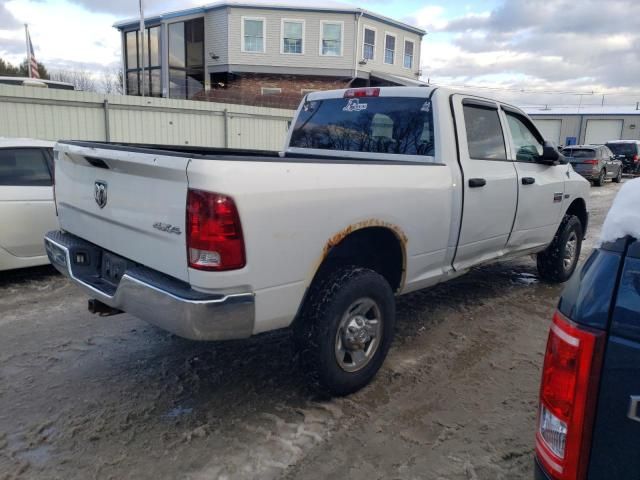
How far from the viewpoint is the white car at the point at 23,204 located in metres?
5.44

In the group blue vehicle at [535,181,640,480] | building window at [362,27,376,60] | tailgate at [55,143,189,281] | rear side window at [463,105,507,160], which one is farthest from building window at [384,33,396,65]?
blue vehicle at [535,181,640,480]

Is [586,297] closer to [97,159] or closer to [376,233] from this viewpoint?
[376,233]

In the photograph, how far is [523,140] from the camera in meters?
5.20

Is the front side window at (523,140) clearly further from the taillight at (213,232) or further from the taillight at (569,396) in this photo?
the taillight at (569,396)

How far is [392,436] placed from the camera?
305 centimetres

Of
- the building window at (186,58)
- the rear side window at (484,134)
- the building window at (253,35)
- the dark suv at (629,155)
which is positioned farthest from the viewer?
the building window at (186,58)

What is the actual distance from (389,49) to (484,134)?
25980 millimetres

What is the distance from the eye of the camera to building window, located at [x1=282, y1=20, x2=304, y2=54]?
26719mm

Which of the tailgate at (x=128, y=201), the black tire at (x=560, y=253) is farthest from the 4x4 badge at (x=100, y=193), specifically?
the black tire at (x=560, y=253)

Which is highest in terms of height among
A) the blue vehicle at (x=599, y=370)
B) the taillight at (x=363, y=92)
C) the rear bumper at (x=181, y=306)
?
the taillight at (x=363, y=92)

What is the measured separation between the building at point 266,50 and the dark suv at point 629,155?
10295 mm

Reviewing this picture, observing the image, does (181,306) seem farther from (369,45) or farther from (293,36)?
(369,45)

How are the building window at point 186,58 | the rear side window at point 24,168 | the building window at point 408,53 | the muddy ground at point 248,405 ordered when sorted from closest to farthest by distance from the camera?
1. the muddy ground at point 248,405
2. the rear side window at point 24,168
3. the building window at point 186,58
4. the building window at point 408,53

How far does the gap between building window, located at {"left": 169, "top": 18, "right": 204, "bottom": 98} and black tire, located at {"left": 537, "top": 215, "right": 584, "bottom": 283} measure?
82.4ft
